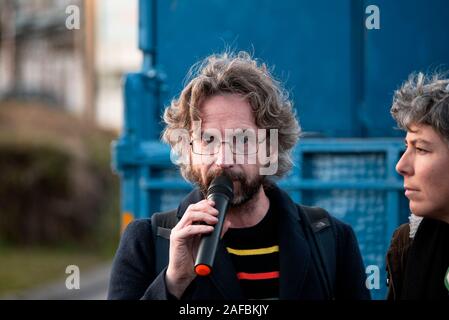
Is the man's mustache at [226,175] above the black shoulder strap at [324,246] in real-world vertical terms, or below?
above

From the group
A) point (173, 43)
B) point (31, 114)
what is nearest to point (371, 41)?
point (173, 43)

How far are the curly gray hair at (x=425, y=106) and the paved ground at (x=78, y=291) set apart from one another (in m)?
7.27

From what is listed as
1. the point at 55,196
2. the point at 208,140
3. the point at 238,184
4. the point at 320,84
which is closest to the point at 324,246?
the point at 238,184

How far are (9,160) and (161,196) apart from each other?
8.41 metres

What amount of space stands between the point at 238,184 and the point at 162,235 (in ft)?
0.95

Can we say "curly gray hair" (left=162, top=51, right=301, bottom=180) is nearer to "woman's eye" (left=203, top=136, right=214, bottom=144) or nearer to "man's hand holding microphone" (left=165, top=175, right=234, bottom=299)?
"woman's eye" (left=203, top=136, right=214, bottom=144)

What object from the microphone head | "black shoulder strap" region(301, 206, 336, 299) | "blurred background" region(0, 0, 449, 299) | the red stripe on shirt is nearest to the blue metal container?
"blurred background" region(0, 0, 449, 299)

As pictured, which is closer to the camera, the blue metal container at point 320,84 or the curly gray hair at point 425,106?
the curly gray hair at point 425,106

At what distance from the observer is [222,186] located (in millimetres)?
2131

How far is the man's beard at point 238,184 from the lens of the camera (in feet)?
7.24

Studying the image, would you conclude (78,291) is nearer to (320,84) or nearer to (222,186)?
(320,84)

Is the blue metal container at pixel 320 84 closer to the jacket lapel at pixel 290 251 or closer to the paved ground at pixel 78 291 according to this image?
the jacket lapel at pixel 290 251

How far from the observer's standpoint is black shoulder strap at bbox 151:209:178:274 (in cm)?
231

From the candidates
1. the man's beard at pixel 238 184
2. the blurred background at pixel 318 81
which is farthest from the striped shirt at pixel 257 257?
the blurred background at pixel 318 81
